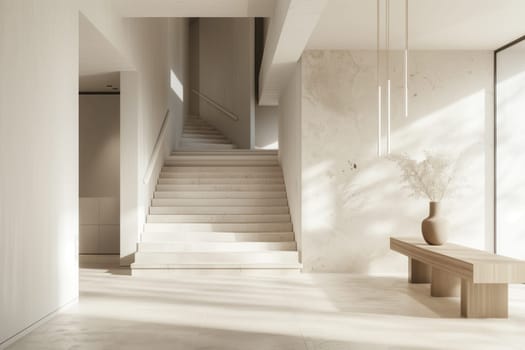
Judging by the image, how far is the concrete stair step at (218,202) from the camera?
10312 millimetres

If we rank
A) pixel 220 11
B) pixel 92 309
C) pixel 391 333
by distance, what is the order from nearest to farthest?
pixel 391 333, pixel 92 309, pixel 220 11

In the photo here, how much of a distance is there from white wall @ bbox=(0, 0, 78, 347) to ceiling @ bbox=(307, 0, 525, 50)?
2.88m

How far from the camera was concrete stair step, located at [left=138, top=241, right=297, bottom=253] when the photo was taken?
349 inches

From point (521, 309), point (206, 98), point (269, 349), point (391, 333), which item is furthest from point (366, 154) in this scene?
point (206, 98)

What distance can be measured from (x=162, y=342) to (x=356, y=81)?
5270 mm

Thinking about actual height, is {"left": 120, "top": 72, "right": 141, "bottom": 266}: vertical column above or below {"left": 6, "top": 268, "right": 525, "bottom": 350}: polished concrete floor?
above

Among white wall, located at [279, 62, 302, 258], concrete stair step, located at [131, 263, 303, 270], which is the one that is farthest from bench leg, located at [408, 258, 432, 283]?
white wall, located at [279, 62, 302, 258]

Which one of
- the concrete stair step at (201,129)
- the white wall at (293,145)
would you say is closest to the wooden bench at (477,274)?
the white wall at (293,145)

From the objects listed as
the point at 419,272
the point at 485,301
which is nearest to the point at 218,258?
the point at 419,272

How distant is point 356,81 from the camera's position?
8750 millimetres

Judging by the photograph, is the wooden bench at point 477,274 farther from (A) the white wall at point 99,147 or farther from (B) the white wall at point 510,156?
(A) the white wall at point 99,147

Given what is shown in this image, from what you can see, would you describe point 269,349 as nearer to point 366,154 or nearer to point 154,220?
point 366,154

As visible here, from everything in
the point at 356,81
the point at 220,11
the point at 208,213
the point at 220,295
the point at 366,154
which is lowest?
the point at 220,295

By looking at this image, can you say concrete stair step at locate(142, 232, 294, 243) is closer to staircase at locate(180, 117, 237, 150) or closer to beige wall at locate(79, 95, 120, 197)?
beige wall at locate(79, 95, 120, 197)
